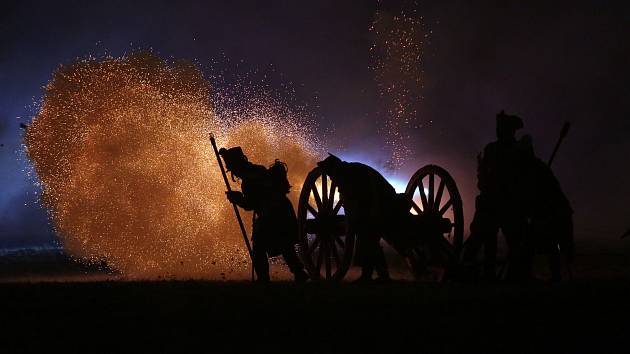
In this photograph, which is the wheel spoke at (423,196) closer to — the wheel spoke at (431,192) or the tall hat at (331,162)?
the wheel spoke at (431,192)

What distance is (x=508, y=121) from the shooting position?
9.11m

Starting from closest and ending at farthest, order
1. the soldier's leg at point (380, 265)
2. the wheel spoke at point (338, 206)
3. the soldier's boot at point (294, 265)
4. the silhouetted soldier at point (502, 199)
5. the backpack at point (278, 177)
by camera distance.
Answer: the silhouetted soldier at point (502, 199), the soldier's leg at point (380, 265), the soldier's boot at point (294, 265), the backpack at point (278, 177), the wheel spoke at point (338, 206)

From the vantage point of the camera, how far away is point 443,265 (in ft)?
31.6

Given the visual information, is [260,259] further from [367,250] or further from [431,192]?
[431,192]

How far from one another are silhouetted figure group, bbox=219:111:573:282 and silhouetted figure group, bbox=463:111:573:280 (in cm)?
1

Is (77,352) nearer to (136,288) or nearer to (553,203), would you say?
(136,288)

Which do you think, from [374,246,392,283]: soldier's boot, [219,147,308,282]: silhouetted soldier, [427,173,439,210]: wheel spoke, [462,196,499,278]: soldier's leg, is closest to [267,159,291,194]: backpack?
[219,147,308,282]: silhouetted soldier

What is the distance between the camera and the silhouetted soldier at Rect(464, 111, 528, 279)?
895 centimetres

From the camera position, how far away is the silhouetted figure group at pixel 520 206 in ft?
29.1

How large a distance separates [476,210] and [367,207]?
153cm

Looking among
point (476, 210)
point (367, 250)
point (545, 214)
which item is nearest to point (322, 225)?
point (367, 250)

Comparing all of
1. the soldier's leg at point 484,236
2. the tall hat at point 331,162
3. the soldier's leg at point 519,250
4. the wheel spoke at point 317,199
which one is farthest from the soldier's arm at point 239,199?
the soldier's leg at point 519,250

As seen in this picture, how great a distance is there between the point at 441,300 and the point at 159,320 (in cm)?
272

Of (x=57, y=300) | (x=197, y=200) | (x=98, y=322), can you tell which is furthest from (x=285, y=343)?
(x=197, y=200)
